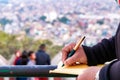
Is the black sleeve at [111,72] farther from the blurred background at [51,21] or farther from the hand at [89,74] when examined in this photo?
the blurred background at [51,21]

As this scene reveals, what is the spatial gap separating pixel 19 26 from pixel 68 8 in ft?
8.02

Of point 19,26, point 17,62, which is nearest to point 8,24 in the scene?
point 19,26

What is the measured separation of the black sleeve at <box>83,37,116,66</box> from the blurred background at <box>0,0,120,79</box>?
38.7 ft

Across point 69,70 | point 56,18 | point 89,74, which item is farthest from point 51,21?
point 89,74

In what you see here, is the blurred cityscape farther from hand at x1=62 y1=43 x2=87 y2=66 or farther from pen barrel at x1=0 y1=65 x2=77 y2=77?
hand at x1=62 y1=43 x2=87 y2=66

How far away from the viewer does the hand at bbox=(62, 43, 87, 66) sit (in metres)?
1.07

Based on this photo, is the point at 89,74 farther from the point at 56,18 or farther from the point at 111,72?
the point at 56,18

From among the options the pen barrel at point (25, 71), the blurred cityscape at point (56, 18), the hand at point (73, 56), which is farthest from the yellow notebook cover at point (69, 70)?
the blurred cityscape at point (56, 18)

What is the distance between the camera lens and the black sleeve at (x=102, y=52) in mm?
1149

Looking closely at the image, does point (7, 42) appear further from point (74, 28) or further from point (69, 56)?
point (69, 56)

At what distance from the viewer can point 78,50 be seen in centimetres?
114

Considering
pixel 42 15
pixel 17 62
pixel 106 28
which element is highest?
pixel 42 15

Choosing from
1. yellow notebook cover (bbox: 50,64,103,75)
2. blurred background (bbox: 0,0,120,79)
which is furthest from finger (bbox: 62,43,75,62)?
blurred background (bbox: 0,0,120,79)

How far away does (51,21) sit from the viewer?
1468cm
